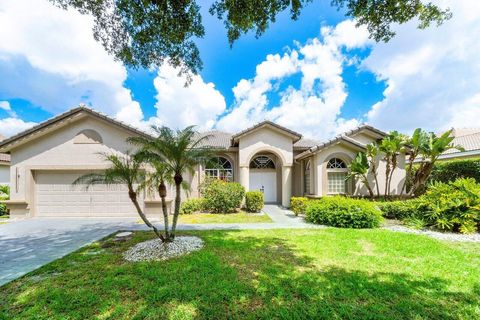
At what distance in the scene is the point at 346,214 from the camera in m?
10.5

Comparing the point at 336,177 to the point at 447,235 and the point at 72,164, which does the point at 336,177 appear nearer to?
the point at 447,235

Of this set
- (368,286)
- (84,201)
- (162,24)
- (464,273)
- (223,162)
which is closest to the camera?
(368,286)

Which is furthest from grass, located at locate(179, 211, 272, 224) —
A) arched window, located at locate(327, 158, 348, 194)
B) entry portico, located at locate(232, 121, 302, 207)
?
arched window, located at locate(327, 158, 348, 194)

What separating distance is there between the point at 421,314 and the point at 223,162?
14.9 meters

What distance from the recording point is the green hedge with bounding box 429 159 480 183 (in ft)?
50.2

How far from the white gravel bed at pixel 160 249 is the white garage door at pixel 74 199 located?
22.8 feet

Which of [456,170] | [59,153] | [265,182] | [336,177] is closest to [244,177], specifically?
[265,182]

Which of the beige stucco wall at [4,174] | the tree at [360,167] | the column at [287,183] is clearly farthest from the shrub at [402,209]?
the beige stucco wall at [4,174]

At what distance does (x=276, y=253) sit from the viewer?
6887 mm

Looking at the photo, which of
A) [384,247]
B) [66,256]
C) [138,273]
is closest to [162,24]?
[138,273]

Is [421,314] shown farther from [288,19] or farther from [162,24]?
[162,24]

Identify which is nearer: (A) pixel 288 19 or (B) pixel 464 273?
(B) pixel 464 273

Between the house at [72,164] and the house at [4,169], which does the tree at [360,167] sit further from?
the house at [4,169]

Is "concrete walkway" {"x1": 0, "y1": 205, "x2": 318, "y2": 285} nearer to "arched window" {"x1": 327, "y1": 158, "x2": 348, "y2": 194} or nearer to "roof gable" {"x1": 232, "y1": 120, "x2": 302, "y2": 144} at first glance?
"arched window" {"x1": 327, "y1": 158, "x2": 348, "y2": 194}
